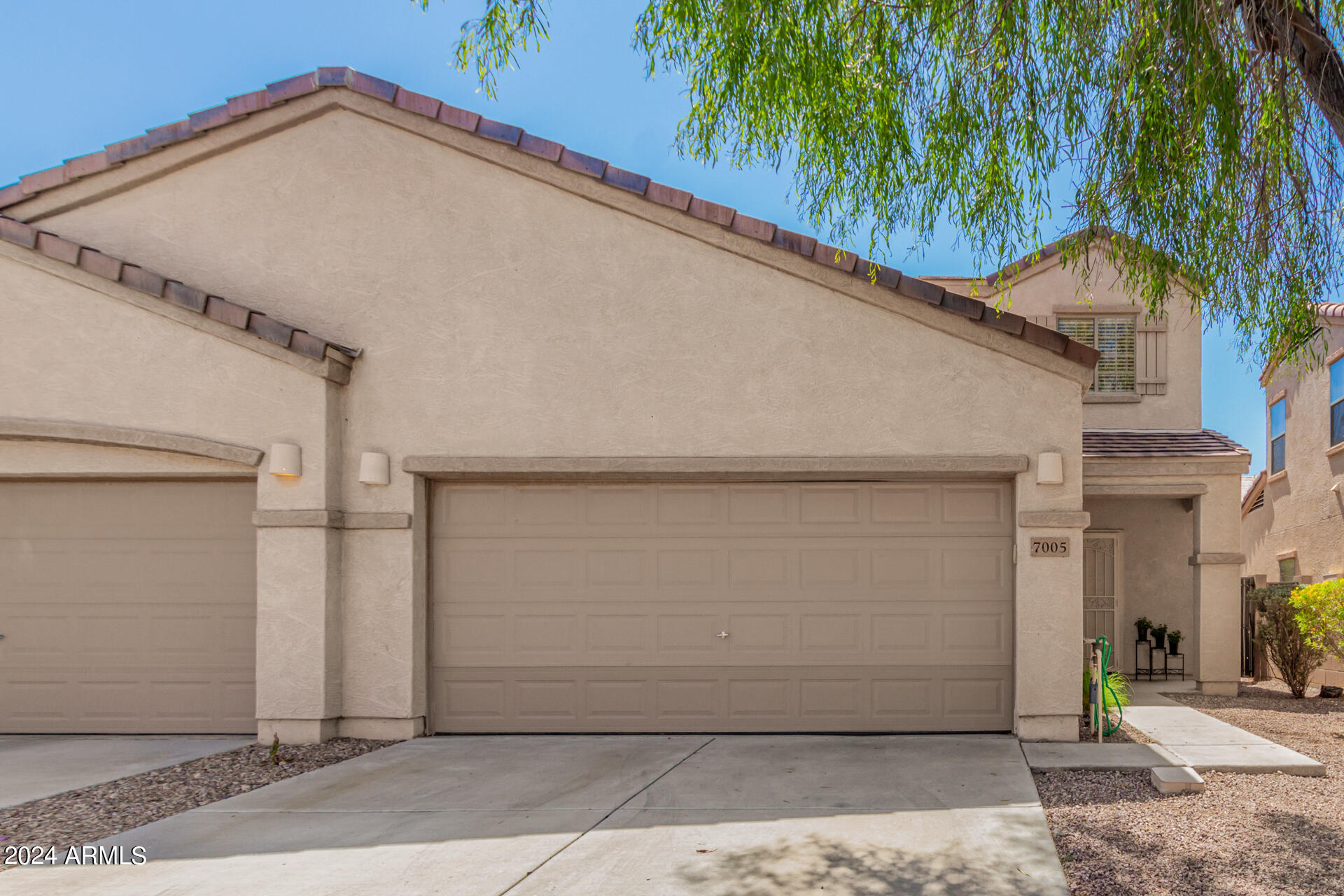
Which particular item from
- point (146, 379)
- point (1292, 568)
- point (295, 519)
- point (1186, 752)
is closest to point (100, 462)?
point (146, 379)

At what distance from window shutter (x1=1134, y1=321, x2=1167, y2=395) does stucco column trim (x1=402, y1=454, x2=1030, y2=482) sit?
696 centimetres

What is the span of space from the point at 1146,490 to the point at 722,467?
282 inches

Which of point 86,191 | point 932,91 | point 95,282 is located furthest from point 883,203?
point 86,191

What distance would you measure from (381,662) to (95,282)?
4.22m

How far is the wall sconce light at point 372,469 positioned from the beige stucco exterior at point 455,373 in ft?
0.51

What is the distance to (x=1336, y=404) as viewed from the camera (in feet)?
53.2

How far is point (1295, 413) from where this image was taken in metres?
18.0

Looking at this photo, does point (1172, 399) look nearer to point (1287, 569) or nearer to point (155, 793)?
point (1287, 569)

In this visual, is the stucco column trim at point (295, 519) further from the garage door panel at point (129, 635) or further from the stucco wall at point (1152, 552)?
the stucco wall at point (1152, 552)

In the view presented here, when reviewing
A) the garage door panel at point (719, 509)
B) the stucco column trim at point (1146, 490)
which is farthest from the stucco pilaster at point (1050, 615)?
the stucco column trim at point (1146, 490)

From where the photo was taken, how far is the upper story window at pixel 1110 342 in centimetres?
1524

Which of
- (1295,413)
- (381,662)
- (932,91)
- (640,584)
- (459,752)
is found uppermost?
(932,91)

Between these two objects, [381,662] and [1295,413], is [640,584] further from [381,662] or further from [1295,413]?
[1295,413]

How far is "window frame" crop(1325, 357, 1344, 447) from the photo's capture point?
16.0 meters
